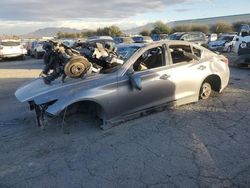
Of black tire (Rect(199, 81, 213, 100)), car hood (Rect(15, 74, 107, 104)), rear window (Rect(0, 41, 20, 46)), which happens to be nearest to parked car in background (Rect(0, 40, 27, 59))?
rear window (Rect(0, 41, 20, 46))

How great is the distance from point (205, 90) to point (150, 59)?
1.66 m

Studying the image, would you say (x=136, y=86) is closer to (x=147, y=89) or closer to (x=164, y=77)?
(x=147, y=89)

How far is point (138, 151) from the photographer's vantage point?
5.28m

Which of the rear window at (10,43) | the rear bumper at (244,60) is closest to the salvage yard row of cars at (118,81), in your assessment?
the rear bumper at (244,60)

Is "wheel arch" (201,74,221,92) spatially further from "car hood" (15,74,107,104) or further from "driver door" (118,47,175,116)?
"car hood" (15,74,107,104)

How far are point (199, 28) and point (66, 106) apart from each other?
218ft

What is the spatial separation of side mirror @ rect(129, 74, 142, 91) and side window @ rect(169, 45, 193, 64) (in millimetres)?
1230

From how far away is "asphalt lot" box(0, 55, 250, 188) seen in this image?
4418 millimetres

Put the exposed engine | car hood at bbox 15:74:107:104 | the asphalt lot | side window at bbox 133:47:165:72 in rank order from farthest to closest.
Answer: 1. side window at bbox 133:47:165:72
2. the exposed engine
3. car hood at bbox 15:74:107:104
4. the asphalt lot

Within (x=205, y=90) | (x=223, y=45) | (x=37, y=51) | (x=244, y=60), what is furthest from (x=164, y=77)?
(x=37, y=51)

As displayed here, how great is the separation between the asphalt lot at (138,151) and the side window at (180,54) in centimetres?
106

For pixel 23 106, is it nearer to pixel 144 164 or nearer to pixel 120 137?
pixel 120 137

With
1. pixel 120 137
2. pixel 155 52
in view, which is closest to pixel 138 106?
pixel 120 137

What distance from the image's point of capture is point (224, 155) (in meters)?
4.97
